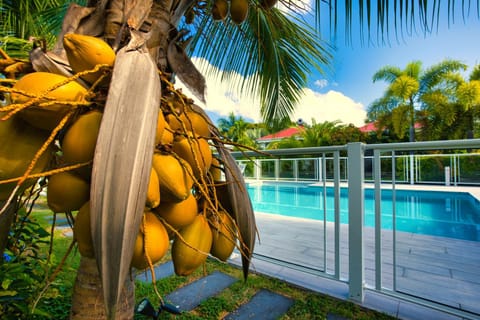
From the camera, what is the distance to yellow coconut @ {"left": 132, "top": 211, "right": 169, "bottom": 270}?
398 millimetres

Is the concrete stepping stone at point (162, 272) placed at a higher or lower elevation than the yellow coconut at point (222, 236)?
lower

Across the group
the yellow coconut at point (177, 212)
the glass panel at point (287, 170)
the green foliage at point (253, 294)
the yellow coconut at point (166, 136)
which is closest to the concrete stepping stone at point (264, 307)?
the green foliage at point (253, 294)

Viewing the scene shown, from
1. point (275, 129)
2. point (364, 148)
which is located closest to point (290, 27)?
point (364, 148)

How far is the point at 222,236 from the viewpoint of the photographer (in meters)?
0.58

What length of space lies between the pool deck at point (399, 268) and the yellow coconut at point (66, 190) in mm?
1116

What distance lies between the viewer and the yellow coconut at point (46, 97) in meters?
0.34

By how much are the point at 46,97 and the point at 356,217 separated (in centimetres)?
214

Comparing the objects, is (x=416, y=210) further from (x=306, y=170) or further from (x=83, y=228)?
(x=83, y=228)

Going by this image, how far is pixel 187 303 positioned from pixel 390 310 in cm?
153

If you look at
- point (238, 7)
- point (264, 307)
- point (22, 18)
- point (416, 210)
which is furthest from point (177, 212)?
point (416, 210)

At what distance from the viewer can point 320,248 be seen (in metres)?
3.49

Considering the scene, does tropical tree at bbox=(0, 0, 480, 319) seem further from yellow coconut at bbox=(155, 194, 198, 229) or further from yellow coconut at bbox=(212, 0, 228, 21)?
yellow coconut at bbox=(155, 194, 198, 229)

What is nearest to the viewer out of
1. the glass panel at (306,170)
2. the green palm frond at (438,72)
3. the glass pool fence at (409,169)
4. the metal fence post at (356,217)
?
the metal fence post at (356,217)

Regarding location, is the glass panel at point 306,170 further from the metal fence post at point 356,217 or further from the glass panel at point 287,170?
the metal fence post at point 356,217
